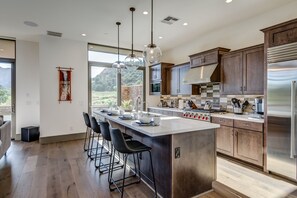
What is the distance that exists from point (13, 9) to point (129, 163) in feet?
12.6

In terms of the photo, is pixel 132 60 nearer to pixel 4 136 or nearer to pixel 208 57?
pixel 208 57

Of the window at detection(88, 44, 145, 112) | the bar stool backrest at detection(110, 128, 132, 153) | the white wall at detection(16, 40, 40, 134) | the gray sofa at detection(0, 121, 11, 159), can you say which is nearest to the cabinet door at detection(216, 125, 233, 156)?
the bar stool backrest at detection(110, 128, 132, 153)

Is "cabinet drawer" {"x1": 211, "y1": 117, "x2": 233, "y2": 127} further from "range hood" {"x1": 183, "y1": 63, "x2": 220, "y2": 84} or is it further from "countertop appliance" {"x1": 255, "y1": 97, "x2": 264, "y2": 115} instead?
"range hood" {"x1": 183, "y1": 63, "x2": 220, "y2": 84}

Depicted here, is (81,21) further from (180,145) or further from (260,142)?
(260,142)

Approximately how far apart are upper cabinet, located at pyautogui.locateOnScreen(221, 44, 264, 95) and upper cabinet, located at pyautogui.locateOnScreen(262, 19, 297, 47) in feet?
1.39

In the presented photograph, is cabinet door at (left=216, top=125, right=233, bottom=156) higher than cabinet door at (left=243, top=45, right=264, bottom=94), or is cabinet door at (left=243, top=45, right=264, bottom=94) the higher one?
cabinet door at (left=243, top=45, right=264, bottom=94)

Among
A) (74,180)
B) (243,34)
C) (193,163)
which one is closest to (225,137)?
(193,163)

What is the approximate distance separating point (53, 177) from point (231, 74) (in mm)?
4138

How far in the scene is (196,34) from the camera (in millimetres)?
5094

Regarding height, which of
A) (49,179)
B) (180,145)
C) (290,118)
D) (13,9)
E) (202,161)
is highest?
(13,9)

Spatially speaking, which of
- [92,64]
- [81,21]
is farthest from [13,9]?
[92,64]

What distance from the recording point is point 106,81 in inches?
240

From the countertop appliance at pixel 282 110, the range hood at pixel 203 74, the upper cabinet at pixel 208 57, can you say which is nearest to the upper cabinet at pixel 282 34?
the countertop appliance at pixel 282 110

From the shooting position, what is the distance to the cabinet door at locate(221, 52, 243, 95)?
3.88 meters
